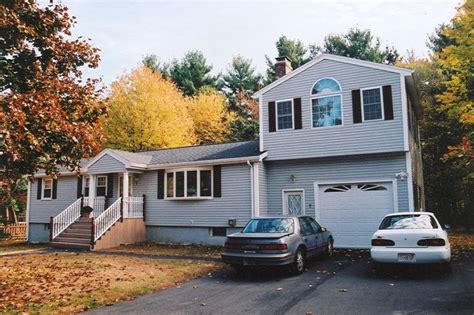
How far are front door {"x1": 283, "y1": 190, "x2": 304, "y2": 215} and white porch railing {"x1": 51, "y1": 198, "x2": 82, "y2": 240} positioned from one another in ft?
34.8

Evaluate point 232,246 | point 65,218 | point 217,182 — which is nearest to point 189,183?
point 217,182

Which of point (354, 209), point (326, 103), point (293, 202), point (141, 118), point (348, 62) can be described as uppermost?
point (141, 118)

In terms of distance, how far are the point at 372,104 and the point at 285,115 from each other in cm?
371

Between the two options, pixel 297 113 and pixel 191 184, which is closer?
pixel 297 113

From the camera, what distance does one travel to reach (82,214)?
19.8 meters

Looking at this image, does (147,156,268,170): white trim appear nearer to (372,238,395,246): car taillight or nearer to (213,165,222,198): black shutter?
(213,165,222,198): black shutter

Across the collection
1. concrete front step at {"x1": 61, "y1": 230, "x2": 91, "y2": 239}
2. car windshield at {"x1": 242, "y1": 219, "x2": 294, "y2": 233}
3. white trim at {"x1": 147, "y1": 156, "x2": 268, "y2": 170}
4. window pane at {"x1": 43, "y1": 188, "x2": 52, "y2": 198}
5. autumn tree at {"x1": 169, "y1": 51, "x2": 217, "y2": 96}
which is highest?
autumn tree at {"x1": 169, "y1": 51, "x2": 217, "y2": 96}

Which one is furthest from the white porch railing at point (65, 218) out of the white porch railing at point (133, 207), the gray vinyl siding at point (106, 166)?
the white porch railing at point (133, 207)

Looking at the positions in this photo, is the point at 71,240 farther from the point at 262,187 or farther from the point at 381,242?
the point at 381,242

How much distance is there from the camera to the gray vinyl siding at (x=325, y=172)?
15.4m

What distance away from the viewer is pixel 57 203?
22.1m

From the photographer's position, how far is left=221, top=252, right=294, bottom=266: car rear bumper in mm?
9719

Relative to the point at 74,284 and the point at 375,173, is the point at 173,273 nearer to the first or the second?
the point at 74,284

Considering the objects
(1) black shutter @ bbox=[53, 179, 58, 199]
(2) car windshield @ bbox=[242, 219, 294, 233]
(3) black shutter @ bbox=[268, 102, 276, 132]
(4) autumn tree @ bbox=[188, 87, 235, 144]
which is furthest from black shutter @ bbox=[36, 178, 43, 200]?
(4) autumn tree @ bbox=[188, 87, 235, 144]
